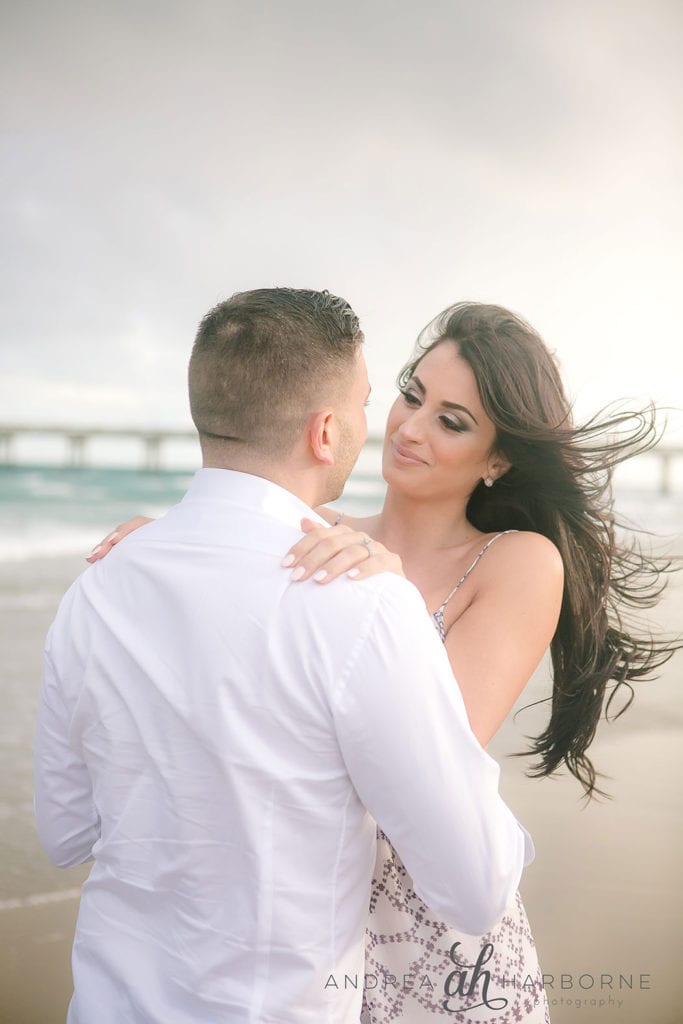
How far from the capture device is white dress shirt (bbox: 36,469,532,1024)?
3.30 feet

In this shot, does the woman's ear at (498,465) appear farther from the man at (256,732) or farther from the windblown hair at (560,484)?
the man at (256,732)

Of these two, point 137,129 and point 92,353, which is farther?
point 92,353

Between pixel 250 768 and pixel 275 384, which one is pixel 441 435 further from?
pixel 250 768

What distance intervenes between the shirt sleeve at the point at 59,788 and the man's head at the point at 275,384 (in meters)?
0.41

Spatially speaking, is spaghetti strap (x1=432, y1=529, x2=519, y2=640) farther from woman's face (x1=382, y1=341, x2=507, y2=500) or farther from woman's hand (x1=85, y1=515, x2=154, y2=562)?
woman's hand (x1=85, y1=515, x2=154, y2=562)

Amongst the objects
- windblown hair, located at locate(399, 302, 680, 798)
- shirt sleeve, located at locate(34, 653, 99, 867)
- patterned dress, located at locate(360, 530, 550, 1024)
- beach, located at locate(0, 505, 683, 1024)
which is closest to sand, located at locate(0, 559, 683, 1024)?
beach, located at locate(0, 505, 683, 1024)

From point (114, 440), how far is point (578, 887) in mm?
23357

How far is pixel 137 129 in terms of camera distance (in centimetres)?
A: 1644

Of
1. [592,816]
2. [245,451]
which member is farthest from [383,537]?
[592,816]

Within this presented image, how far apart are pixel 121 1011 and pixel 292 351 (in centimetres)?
92

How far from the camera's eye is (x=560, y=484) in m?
2.15

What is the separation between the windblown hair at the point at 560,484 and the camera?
2.02m

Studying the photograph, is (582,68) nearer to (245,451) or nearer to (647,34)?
(647,34)

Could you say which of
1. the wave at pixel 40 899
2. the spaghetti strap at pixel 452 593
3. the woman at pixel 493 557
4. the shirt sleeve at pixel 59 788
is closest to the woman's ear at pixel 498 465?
the woman at pixel 493 557
